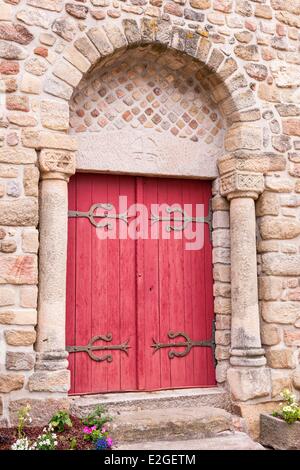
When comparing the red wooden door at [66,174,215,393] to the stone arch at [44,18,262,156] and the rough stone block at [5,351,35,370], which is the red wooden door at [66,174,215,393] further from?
the stone arch at [44,18,262,156]

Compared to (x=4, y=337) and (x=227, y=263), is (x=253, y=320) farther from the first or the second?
(x=4, y=337)

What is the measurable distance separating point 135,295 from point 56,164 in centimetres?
136

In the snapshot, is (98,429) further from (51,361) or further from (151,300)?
(151,300)

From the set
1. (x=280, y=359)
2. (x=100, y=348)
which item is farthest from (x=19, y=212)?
(x=280, y=359)

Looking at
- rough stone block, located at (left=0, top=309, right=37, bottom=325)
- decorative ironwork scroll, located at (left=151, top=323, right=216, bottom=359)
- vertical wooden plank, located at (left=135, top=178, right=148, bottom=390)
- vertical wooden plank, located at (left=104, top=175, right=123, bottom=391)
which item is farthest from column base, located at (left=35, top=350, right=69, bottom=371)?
decorative ironwork scroll, located at (left=151, top=323, right=216, bottom=359)

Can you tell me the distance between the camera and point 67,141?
423 centimetres

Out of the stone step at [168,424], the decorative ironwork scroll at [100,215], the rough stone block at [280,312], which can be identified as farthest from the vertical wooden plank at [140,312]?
the rough stone block at [280,312]

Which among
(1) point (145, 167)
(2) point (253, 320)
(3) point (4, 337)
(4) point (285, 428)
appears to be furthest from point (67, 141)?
(4) point (285, 428)

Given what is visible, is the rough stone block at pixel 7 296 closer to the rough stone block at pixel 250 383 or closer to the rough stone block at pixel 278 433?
the rough stone block at pixel 250 383

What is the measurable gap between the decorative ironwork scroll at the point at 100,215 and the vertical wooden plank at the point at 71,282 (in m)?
0.07

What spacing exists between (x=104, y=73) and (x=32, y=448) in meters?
3.17

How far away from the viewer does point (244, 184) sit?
4.71 metres

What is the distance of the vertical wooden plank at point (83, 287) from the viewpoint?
14.6 ft

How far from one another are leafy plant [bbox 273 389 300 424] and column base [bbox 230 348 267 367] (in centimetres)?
32
